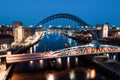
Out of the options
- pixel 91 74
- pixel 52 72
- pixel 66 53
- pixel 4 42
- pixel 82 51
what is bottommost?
pixel 91 74

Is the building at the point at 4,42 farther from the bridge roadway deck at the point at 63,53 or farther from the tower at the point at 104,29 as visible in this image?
the tower at the point at 104,29

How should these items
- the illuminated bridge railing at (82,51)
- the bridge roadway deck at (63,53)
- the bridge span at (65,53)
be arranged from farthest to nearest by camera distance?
1. the illuminated bridge railing at (82,51)
2. the bridge span at (65,53)
3. the bridge roadway deck at (63,53)

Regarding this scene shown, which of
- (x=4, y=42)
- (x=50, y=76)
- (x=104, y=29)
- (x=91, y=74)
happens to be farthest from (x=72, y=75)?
(x=104, y=29)

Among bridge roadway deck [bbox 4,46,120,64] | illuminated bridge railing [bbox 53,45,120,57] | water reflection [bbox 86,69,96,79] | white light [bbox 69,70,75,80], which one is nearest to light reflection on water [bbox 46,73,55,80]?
white light [bbox 69,70,75,80]

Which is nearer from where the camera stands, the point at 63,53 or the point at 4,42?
the point at 63,53

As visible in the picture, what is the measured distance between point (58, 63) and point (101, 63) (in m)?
9.87

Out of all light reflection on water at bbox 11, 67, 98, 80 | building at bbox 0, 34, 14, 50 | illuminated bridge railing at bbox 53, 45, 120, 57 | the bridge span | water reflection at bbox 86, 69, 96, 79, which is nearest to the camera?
light reflection on water at bbox 11, 67, 98, 80

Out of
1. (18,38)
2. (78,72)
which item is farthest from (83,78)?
(18,38)

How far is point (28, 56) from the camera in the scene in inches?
1766

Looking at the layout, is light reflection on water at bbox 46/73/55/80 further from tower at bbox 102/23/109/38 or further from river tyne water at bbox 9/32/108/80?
tower at bbox 102/23/109/38

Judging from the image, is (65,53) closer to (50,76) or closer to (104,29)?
A: (50,76)

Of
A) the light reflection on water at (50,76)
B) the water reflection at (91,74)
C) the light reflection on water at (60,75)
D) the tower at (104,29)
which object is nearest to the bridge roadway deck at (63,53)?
the light reflection on water at (60,75)

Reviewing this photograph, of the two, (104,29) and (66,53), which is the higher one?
(104,29)

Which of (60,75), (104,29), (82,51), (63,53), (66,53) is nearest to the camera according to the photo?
(60,75)
